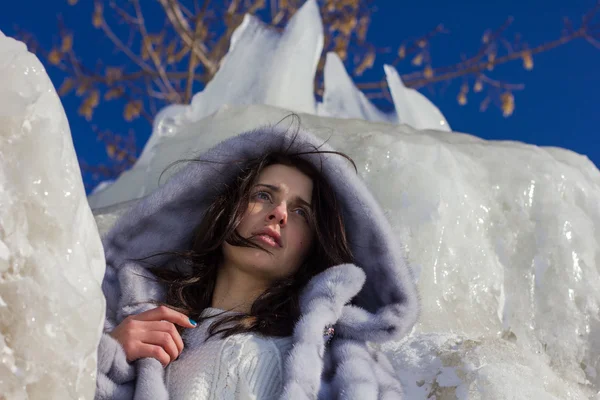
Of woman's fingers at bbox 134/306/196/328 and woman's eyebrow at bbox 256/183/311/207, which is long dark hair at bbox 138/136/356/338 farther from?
woman's fingers at bbox 134/306/196/328

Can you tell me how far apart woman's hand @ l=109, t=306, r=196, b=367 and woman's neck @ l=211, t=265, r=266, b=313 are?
196 mm

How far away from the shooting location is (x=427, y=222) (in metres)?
Answer: 2.21

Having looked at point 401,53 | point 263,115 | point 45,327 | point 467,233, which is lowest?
point 401,53

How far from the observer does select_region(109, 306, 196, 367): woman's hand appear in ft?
4.74

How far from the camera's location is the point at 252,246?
1.66 meters

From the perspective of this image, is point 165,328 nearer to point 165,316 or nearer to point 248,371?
point 165,316

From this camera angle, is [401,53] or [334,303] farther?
[401,53]

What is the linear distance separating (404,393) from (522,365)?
0.26 metres

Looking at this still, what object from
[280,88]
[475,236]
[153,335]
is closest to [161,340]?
[153,335]

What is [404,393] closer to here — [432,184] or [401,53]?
[432,184]

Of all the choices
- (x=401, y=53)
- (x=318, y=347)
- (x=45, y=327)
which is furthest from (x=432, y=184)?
(x=401, y=53)

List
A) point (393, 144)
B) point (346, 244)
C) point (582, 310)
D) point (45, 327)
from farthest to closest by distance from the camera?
point (393, 144) → point (582, 310) → point (346, 244) → point (45, 327)

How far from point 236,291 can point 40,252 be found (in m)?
0.74

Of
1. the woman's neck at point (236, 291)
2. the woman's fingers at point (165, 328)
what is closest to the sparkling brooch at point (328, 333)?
the woman's neck at point (236, 291)
